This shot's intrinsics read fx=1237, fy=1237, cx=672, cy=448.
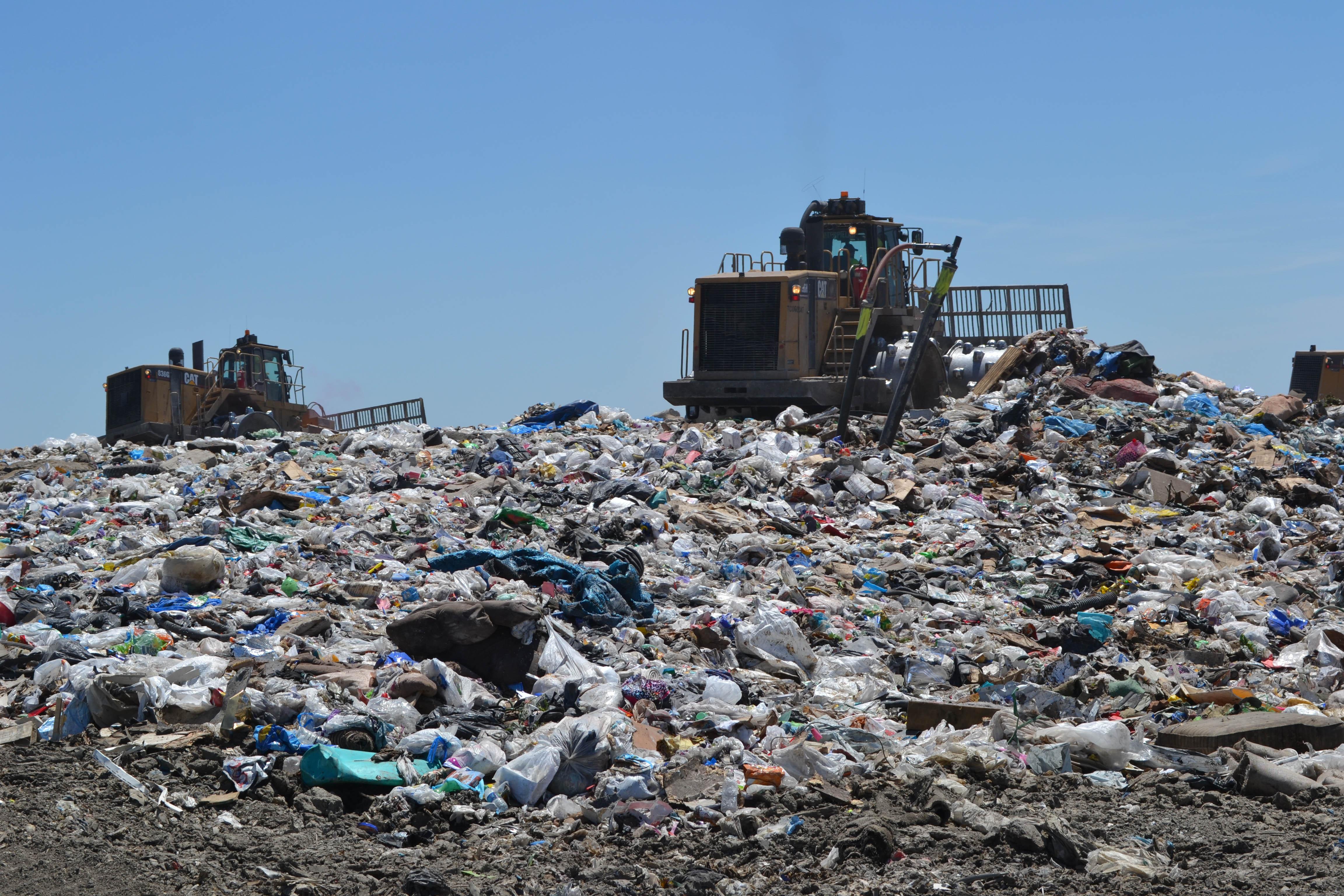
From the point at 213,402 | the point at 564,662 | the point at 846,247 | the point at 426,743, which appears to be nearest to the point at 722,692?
the point at 564,662

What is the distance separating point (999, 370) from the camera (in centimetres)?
1562

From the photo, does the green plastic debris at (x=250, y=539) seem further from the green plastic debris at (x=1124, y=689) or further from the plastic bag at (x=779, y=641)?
the green plastic debris at (x=1124, y=689)

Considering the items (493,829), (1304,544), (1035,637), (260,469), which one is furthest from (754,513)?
(493,829)

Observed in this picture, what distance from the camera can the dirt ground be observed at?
4004 millimetres

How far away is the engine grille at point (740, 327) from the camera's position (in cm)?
1539

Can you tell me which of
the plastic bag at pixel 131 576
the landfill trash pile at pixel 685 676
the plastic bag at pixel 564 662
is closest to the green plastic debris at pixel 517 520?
the landfill trash pile at pixel 685 676

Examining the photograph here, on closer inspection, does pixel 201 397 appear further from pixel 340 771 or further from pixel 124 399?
pixel 340 771

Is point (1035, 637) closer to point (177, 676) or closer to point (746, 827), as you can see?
point (746, 827)

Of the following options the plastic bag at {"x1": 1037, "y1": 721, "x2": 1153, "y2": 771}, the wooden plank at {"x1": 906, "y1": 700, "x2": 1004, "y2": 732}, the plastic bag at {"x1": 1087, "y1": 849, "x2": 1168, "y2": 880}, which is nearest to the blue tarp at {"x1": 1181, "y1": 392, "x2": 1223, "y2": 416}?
the wooden plank at {"x1": 906, "y1": 700, "x2": 1004, "y2": 732}

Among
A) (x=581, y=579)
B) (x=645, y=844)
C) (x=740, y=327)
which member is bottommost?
(x=645, y=844)

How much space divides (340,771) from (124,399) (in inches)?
785

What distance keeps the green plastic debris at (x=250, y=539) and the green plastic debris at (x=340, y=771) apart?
3.95 meters

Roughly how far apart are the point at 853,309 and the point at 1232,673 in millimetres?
9789

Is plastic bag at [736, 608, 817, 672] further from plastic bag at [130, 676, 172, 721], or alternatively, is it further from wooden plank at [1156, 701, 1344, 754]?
plastic bag at [130, 676, 172, 721]
